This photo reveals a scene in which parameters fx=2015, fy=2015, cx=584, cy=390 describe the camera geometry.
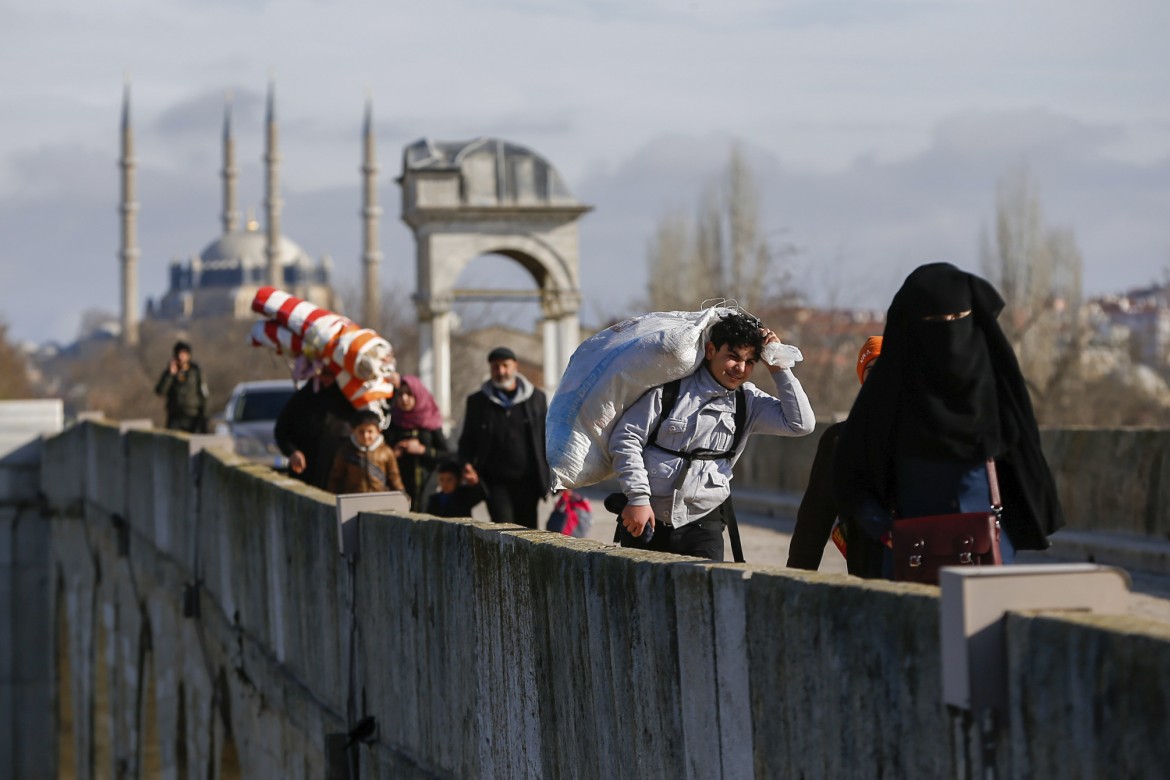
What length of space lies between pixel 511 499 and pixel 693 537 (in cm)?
480

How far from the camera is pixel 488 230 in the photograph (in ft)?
101

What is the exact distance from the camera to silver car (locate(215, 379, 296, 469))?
22.4 m

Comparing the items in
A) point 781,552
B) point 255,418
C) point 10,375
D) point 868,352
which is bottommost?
point 781,552

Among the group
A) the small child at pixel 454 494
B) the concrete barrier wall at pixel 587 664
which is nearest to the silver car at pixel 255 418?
the concrete barrier wall at pixel 587 664

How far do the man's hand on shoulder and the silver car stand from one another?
1512cm

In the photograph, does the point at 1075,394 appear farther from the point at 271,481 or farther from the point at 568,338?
the point at 271,481

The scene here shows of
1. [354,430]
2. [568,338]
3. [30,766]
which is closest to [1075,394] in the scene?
[568,338]

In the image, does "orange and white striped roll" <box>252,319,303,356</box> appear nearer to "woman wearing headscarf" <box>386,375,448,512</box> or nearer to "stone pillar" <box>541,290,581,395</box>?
"woman wearing headscarf" <box>386,375,448,512</box>

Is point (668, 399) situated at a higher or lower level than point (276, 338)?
lower

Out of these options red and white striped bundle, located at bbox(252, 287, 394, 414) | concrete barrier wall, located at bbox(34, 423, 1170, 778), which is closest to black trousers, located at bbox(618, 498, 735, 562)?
concrete barrier wall, located at bbox(34, 423, 1170, 778)

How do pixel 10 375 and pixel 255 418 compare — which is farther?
pixel 10 375

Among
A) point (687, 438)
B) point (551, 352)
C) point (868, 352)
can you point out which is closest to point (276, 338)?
point (687, 438)

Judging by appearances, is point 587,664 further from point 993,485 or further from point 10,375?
point 10,375

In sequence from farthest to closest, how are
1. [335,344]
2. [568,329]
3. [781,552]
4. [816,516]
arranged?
[568,329], [781,552], [335,344], [816,516]
